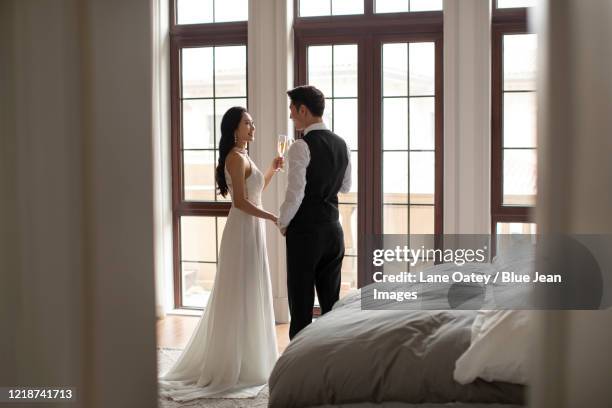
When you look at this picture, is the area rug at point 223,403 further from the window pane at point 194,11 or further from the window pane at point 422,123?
the window pane at point 194,11

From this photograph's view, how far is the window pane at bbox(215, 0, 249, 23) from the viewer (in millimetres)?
5590

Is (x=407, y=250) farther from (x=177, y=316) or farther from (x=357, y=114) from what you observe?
(x=177, y=316)

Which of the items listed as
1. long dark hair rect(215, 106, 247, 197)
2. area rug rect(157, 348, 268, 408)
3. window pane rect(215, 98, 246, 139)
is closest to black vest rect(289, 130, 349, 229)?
long dark hair rect(215, 106, 247, 197)

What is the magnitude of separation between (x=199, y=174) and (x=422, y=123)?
1.98m

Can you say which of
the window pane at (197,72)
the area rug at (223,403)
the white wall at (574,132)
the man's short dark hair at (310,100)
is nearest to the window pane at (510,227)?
the man's short dark hair at (310,100)

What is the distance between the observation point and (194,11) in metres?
5.71

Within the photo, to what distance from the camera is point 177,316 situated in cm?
570

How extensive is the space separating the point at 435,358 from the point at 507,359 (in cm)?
23

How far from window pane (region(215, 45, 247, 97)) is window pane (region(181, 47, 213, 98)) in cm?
6

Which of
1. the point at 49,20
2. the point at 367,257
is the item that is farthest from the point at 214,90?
the point at 49,20

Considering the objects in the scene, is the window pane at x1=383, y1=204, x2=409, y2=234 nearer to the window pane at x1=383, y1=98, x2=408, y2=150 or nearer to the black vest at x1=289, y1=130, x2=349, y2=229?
the window pane at x1=383, y1=98, x2=408, y2=150

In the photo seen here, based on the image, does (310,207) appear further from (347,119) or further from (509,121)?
(509,121)

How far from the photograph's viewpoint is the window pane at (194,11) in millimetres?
5676

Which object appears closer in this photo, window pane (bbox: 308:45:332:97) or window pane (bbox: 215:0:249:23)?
window pane (bbox: 308:45:332:97)
